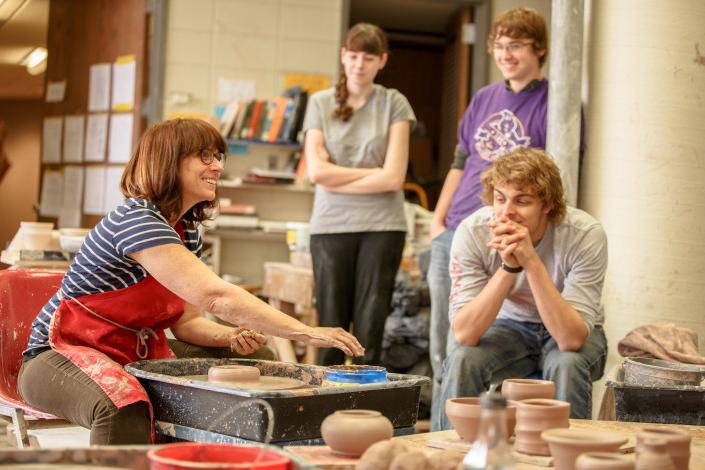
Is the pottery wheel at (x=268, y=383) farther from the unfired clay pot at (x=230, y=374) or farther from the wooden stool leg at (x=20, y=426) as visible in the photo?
the wooden stool leg at (x=20, y=426)

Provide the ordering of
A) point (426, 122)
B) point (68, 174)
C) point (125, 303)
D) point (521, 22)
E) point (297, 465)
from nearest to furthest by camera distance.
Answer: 1. point (297, 465)
2. point (125, 303)
3. point (521, 22)
4. point (68, 174)
5. point (426, 122)

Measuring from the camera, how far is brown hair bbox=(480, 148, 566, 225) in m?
2.86

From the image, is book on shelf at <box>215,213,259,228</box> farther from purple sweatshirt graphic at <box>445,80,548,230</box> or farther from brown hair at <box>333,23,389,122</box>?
purple sweatshirt graphic at <box>445,80,548,230</box>

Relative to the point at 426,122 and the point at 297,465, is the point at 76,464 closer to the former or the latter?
the point at 297,465

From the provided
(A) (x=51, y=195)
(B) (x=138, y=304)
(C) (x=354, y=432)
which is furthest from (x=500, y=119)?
(A) (x=51, y=195)

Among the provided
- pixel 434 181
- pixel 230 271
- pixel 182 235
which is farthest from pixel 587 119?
pixel 434 181

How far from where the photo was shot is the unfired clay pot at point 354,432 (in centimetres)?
165

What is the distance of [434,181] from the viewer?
8.11 m

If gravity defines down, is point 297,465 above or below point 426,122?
below

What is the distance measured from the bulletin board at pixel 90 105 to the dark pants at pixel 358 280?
3.23m

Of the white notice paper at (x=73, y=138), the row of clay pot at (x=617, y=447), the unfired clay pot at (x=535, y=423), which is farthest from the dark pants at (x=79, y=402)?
the white notice paper at (x=73, y=138)

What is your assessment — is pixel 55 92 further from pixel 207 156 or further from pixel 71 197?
pixel 207 156

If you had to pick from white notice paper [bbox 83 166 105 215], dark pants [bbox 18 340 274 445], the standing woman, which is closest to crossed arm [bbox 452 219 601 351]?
the standing woman

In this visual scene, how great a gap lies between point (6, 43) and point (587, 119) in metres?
8.45
